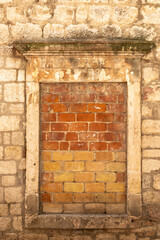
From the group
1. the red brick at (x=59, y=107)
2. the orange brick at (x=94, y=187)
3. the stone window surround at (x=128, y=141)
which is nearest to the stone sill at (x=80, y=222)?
the stone window surround at (x=128, y=141)

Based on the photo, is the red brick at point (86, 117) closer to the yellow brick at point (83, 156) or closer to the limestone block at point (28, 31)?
the yellow brick at point (83, 156)

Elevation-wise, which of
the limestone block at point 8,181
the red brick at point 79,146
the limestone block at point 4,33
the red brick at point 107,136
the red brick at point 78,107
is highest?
the limestone block at point 4,33

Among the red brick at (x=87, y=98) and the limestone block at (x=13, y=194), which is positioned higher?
the red brick at (x=87, y=98)

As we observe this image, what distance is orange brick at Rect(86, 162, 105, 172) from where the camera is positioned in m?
3.29

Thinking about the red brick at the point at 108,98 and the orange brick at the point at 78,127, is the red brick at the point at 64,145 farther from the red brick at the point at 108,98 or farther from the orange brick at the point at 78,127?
the red brick at the point at 108,98

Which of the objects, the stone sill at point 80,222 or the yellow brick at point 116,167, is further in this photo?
the yellow brick at point 116,167

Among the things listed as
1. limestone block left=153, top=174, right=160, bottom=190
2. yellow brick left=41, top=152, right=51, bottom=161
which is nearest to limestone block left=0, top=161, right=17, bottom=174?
yellow brick left=41, top=152, right=51, bottom=161

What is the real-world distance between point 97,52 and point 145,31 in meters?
0.79

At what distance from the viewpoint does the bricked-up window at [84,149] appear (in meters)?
3.29

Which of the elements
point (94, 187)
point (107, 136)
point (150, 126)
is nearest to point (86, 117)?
point (107, 136)

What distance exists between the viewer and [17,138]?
3.26 metres

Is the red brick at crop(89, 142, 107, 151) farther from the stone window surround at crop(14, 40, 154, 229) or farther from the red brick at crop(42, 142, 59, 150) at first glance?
the red brick at crop(42, 142, 59, 150)

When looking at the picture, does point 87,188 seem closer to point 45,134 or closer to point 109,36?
point 45,134

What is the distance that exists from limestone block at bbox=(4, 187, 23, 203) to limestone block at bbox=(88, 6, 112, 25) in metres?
2.73
